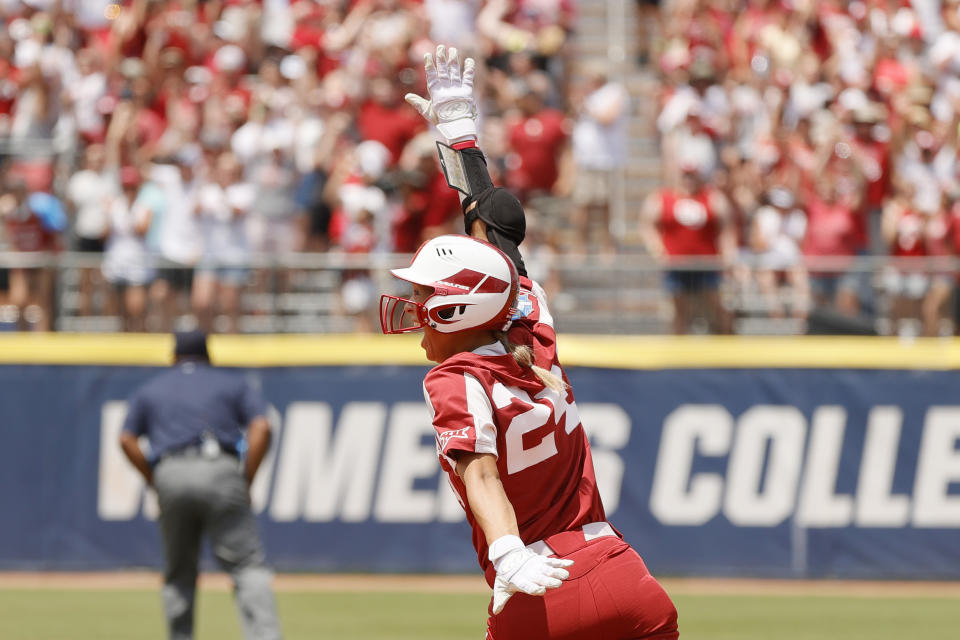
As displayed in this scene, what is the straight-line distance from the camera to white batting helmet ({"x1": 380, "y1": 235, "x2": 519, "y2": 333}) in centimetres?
448

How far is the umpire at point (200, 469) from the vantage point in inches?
345

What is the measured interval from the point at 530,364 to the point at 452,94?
5.22 feet

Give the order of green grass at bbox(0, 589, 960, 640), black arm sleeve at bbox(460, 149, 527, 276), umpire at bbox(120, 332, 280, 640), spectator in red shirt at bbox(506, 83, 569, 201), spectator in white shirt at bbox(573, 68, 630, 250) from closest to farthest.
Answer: black arm sleeve at bbox(460, 149, 527, 276) < umpire at bbox(120, 332, 280, 640) < green grass at bbox(0, 589, 960, 640) < spectator in red shirt at bbox(506, 83, 569, 201) < spectator in white shirt at bbox(573, 68, 630, 250)

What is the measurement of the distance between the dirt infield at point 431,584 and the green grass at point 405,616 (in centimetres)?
29

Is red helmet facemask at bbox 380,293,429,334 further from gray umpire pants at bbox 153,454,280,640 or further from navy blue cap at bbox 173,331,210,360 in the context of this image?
navy blue cap at bbox 173,331,210,360

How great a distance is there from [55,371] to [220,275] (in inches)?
72.6

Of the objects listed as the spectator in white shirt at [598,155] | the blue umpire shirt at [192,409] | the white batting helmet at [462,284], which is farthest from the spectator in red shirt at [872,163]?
the white batting helmet at [462,284]

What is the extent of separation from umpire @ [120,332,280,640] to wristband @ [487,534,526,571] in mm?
4705

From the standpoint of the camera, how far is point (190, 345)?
919cm

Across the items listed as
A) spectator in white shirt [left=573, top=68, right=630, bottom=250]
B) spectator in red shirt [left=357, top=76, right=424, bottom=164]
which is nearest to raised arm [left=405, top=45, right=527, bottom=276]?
spectator in red shirt [left=357, top=76, right=424, bottom=164]

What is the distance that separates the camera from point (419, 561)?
523 inches

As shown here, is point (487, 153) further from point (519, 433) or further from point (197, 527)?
point (519, 433)

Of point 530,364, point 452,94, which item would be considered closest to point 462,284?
point 530,364

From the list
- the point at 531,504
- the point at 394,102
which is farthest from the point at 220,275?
the point at 531,504
